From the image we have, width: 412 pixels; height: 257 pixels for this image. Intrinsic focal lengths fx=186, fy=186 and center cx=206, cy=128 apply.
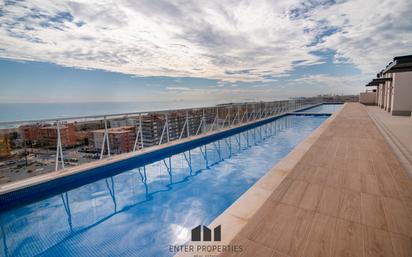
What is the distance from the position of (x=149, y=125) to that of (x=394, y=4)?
6790 millimetres

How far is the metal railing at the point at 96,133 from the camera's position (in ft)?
9.12

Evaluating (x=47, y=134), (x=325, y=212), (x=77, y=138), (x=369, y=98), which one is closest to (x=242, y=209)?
(x=325, y=212)

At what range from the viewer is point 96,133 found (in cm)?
371

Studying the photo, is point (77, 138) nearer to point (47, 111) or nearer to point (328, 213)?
point (328, 213)

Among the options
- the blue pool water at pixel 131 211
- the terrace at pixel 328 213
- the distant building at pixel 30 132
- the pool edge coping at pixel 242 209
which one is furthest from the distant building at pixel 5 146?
the terrace at pixel 328 213

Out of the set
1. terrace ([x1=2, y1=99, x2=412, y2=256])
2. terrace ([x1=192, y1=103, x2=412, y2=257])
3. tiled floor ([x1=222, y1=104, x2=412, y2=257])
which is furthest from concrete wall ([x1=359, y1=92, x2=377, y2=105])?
tiled floor ([x1=222, y1=104, x2=412, y2=257])

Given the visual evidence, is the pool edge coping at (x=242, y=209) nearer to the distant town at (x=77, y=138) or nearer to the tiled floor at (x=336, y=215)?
the tiled floor at (x=336, y=215)

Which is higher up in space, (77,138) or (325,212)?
(77,138)

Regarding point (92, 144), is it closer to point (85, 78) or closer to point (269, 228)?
point (269, 228)

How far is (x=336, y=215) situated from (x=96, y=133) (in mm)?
3960

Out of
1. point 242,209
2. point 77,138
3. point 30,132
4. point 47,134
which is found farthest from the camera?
point 77,138

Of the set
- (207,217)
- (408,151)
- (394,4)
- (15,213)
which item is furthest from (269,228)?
(394,4)

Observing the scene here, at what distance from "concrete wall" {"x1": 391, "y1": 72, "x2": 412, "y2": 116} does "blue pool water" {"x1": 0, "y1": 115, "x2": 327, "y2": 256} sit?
6593mm

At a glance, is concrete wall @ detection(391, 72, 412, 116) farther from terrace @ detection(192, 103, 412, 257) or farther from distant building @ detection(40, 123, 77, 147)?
distant building @ detection(40, 123, 77, 147)
